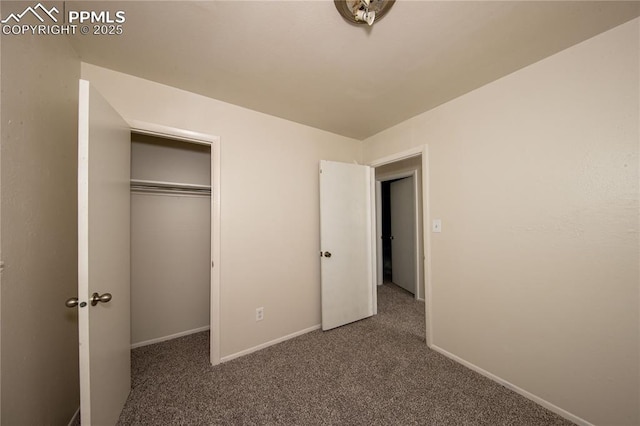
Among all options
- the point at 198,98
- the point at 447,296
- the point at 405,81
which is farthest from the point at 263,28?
the point at 447,296

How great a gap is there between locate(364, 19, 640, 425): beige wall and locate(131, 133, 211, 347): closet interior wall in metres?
2.57

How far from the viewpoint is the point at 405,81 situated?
1.67 meters

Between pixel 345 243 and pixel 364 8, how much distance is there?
204cm

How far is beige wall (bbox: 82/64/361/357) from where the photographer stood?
5.65 ft

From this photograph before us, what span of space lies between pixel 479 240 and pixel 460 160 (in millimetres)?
690

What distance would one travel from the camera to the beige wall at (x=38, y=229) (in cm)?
87

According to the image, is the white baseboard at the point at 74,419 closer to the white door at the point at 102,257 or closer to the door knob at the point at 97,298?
the white door at the point at 102,257

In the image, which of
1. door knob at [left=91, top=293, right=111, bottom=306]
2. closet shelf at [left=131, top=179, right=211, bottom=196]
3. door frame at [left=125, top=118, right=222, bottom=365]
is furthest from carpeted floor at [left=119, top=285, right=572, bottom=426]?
closet shelf at [left=131, top=179, right=211, bottom=196]

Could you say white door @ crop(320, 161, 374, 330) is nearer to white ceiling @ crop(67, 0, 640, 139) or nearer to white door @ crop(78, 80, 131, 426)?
white ceiling @ crop(67, 0, 640, 139)

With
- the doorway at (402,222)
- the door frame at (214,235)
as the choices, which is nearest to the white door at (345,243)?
the doorway at (402,222)

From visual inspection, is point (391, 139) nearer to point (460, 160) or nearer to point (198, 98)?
point (460, 160)

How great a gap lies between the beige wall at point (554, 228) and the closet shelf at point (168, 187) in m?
2.52

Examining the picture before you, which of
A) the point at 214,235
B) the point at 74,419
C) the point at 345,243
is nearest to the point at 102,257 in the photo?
the point at 214,235

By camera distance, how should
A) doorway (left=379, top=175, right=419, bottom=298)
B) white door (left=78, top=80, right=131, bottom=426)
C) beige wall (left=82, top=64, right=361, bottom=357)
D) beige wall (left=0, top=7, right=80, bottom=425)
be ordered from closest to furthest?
beige wall (left=0, top=7, right=80, bottom=425) → white door (left=78, top=80, right=131, bottom=426) → beige wall (left=82, top=64, right=361, bottom=357) → doorway (left=379, top=175, right=419, bottom=298)
